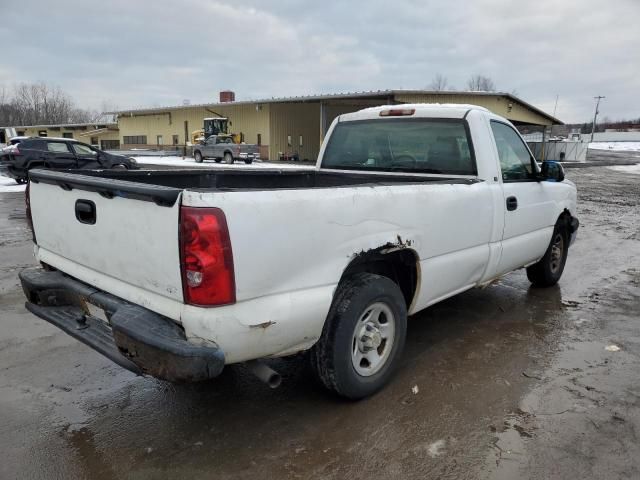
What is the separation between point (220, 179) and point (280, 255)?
261 cm

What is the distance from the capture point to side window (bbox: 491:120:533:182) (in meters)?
4.51

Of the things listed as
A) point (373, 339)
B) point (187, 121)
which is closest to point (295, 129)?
point (187, 121)

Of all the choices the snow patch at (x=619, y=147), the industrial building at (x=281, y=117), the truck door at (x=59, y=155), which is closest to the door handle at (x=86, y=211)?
the truck door at (x=59, y=155)

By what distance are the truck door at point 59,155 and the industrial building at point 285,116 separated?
1606 centimetres

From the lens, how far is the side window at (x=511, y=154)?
451cm

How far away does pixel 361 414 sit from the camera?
10.2 ft

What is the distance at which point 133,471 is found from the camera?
257cm

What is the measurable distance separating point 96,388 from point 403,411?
210 cm

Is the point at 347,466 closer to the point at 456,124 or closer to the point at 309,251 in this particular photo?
the point at 309,251

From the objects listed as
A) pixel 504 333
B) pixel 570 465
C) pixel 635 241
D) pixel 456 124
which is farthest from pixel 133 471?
pixel 635 241

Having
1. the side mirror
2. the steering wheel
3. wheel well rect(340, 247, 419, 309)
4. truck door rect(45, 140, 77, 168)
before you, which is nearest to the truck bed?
the steering wheel

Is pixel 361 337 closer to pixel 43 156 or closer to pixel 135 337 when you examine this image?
pixel 135 337

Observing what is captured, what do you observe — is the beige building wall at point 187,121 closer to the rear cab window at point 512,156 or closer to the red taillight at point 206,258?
the rear cab window at point 512,156

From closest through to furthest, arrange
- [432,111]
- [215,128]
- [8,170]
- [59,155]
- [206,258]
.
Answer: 1. [206,258]
2. [432,111]
3. [8,170]
4. [59,155]
5. [215,128]
